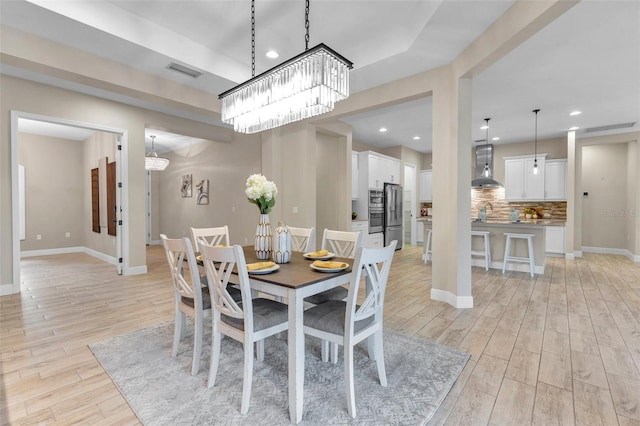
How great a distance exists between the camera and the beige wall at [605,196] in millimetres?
6816

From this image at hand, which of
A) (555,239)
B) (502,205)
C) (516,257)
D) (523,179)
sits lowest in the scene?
(516,257)

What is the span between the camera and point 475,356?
7.57ft

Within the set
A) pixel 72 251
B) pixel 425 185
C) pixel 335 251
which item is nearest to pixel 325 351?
pixel 335 251

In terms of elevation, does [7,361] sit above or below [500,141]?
below

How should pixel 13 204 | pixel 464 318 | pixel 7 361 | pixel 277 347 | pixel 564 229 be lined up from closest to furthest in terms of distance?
pixel 7 361 → pixel 277 347 → pixel 464 318 → pixel 13 204 → pixel 564 229

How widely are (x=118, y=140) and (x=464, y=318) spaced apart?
5404mm

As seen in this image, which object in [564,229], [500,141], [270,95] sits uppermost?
[500,141]

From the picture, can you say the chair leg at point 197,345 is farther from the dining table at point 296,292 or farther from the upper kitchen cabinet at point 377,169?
the upper kitchen cabinet at point 377,169

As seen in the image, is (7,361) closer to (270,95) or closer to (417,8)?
(270,95)

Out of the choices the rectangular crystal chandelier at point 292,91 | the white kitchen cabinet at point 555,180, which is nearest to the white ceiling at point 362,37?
the rectangular crystal chandelier at point 292,91

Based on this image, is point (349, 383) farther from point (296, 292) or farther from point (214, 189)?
point (214, 189)

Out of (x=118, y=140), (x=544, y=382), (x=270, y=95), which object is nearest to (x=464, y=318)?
(x=544, y=382)

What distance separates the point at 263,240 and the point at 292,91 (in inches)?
45.2

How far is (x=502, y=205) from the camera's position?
25.0 ft
